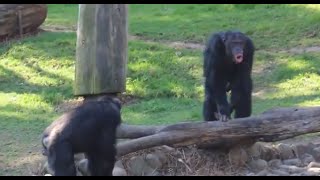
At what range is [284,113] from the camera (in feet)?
27.2

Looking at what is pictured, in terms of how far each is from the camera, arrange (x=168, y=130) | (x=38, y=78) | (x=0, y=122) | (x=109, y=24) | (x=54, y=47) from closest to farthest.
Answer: (x=168, y=130)
(x=109, y=24)
(x=0, y=122)
(x=38, y=78)
(x=54, y=47)

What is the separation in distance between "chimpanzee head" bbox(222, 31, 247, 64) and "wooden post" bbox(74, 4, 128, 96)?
5.59 feet

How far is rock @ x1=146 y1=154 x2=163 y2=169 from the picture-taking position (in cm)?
821

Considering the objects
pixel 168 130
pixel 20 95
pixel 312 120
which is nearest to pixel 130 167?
pixel 168 130

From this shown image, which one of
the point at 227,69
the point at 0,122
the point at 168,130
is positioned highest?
the point at 227,69

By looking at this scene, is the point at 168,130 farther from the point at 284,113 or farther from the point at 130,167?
the point at 284,113

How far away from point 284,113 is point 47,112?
493 cm

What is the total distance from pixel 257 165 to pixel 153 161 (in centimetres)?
126

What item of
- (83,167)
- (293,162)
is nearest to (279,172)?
(293,162)

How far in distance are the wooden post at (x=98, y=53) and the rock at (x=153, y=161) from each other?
1456 millimetres

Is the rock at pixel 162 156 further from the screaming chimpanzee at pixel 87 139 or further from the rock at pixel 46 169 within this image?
the rock at pixel 46 169

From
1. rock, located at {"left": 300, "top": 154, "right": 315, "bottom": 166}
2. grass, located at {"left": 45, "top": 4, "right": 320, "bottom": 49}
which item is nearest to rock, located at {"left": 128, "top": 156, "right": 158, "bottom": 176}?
rock, located at {"left": 300, "top": 154, "right": 315, "bottom": 166}

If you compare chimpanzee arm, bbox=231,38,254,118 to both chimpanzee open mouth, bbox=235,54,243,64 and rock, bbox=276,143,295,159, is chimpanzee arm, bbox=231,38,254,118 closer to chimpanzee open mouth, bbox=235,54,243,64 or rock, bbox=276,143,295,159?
chimpanzee open mouth, bbox=235,54,243,64

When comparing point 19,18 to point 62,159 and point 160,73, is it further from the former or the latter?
point 62,159
